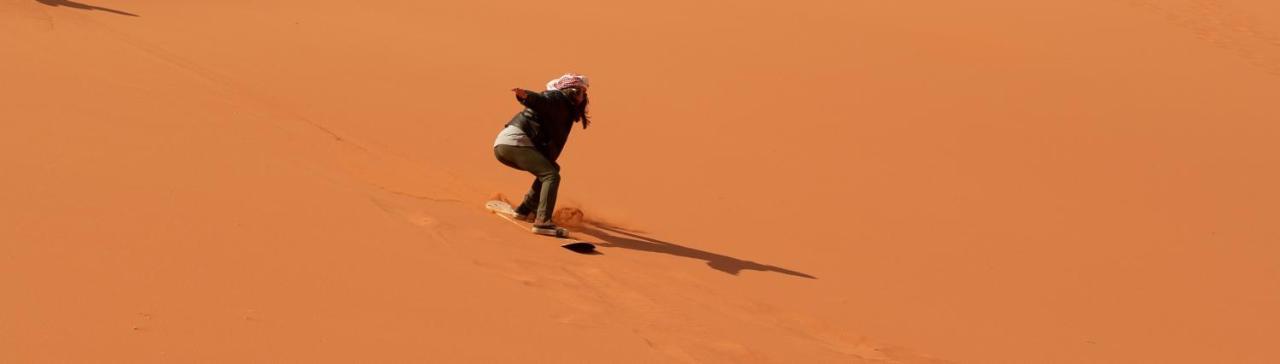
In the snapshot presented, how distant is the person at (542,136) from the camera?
23.5 ft

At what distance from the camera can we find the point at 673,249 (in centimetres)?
739

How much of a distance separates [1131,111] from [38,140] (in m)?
10.3

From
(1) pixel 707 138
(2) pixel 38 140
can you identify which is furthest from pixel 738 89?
(2) pixel 38 140

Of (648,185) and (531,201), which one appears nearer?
(531,201)

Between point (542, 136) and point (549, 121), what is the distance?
9cm

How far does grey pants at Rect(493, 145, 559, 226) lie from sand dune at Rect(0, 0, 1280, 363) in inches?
11.6

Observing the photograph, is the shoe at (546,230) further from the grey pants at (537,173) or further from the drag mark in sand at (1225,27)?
the drag mark in sand at (1225,27)

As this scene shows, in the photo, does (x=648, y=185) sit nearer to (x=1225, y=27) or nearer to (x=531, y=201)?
(x=531, y=201)

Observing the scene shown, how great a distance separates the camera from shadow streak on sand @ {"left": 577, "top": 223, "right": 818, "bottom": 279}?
714cm

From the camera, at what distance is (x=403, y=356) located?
4215mm

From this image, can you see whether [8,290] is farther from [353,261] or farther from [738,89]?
[738,89]

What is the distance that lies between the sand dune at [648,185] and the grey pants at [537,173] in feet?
0.97

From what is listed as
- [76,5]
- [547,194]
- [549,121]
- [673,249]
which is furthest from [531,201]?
[76,5]

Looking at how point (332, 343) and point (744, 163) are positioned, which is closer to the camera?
point (332, 343)
